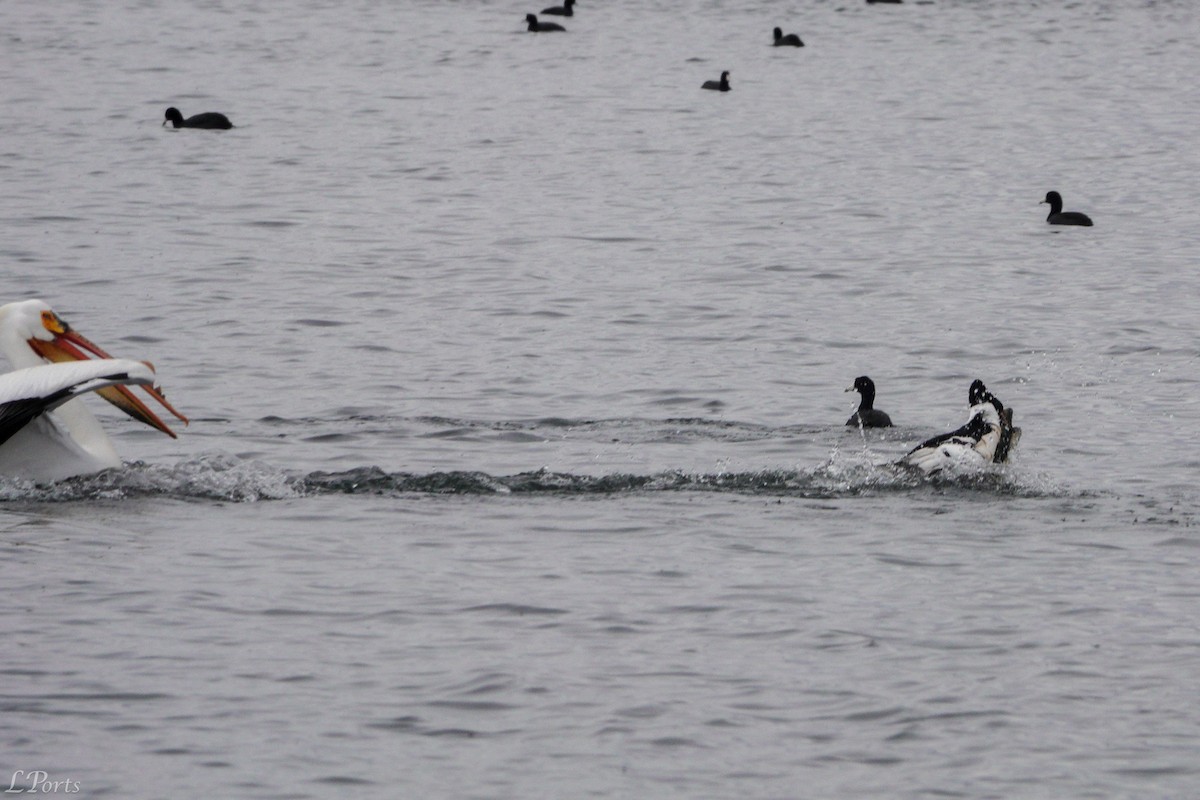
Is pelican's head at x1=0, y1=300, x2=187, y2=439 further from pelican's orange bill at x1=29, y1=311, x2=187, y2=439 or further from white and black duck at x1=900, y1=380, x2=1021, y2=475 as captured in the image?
white and black duck at x1=900, y1=380, x2=1021, y2=475

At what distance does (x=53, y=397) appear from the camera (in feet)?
33.4

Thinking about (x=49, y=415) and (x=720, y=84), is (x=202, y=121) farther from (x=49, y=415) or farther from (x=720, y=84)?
(x=49, y=415)

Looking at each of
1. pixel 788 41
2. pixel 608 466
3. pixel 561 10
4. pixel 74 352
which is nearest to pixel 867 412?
pixel 608 466

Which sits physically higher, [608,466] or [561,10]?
[561,10]

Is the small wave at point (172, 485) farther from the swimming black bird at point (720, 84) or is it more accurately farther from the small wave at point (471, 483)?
the swimming black bird at point (720, 84)

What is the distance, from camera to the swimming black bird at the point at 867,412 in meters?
12.6

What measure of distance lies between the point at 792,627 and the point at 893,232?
41.9ft

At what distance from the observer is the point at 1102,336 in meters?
15.9

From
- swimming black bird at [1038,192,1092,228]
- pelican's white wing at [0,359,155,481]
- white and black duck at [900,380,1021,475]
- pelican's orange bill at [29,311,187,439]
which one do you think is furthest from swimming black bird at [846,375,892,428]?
swimming black bird at [1038,192,1092,228]

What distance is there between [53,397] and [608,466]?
3.05m

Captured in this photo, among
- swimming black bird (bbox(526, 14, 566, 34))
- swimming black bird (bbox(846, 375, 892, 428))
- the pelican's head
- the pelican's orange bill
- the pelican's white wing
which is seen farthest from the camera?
swimming black bird (bbox(526, 14, 566, 34))

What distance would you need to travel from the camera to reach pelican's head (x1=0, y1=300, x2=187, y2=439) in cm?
1123

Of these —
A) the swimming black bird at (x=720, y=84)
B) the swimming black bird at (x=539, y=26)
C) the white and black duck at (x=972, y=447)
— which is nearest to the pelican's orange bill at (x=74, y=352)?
the white and black duck at (x=972, y=447)

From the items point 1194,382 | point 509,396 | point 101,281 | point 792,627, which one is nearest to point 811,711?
point 792,627
